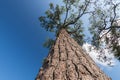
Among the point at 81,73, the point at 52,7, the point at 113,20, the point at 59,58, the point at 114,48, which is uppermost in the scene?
the point at 52,7

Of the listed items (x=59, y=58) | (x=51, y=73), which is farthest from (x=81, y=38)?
(x=51, y=73)

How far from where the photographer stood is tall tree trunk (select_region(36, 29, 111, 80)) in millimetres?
7227

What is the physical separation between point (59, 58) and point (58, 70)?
1.15 meters

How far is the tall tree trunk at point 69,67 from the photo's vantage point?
723 cm

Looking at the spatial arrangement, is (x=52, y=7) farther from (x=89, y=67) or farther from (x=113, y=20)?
(x=89, y=67)

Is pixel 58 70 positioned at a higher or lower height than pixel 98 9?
lower

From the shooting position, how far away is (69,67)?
775 cm

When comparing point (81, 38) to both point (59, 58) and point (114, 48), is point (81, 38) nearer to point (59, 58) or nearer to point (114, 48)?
point (114, 48)

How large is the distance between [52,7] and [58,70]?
41.9ft

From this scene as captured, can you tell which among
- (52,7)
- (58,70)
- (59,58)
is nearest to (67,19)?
(52,7)

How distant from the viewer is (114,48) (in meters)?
19.0

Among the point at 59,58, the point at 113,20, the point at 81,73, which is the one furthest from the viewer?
the point at 113,20

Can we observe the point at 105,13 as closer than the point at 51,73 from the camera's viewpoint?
No

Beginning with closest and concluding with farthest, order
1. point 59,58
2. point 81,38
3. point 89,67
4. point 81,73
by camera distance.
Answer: point 81,73, point 89,67, point 59,58, point 81,38
